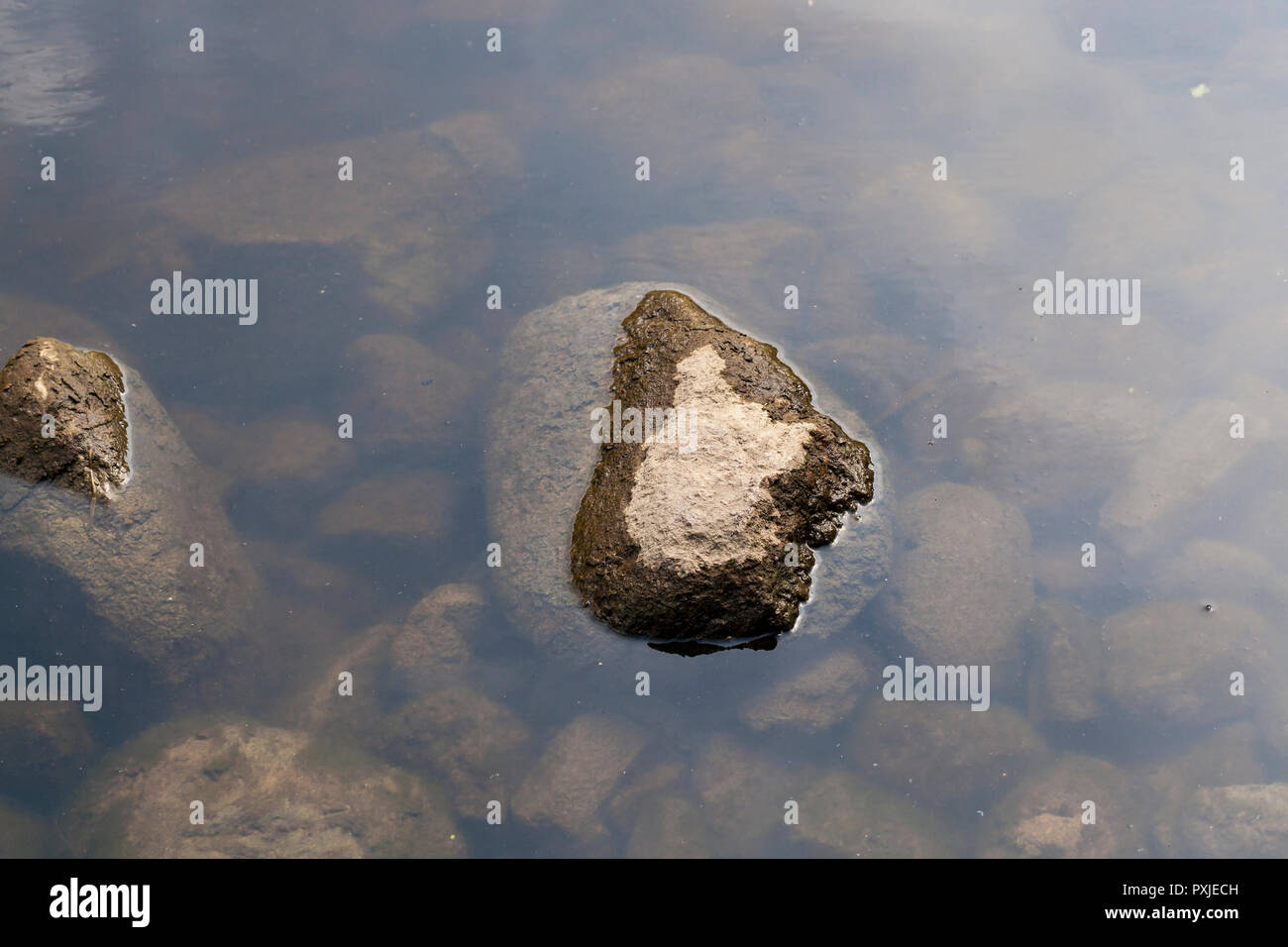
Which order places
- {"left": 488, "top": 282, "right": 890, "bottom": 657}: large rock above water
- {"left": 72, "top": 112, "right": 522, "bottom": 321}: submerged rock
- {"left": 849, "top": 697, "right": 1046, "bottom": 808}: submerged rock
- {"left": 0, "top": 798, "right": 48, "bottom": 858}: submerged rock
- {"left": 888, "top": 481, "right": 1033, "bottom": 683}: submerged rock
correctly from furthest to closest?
1. {"left": 72, "top": 112, "right": 522, "bottom": 321}: submerged rock
2. {"left": 888, "top": 481, "right": 1033, "bottom": 683}: submerged rock
3. {"left": 488, "top": 282, "right": 890, "bottom": 657}: large rock above water
4. {"left": 849, "top": 697, "right": 1046, "bottom": 808}: submerged rock
5. {"left": 0, "top": 798, "right": 48, "bottom": 858}: submerged rock

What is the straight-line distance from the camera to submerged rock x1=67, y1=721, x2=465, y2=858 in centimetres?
471

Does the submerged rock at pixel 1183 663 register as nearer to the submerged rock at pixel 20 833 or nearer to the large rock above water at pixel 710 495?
the large rock above water at pixel 710 495

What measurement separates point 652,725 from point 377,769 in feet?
5.23

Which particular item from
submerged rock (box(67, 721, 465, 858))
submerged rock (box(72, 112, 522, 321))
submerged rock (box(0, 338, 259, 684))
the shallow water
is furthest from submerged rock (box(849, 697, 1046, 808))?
submerged rock (box(72, 112, 522, 321))

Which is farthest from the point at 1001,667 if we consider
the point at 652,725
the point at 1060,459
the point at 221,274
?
the point at 221,274

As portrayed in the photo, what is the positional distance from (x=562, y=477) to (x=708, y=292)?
81.4 inches

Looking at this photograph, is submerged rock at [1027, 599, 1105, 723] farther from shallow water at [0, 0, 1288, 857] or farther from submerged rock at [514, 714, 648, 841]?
submerged rock at [514, 714, 648, 841]

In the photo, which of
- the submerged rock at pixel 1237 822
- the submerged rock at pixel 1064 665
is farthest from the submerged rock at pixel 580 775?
the submerged rock at pixel 1237 822

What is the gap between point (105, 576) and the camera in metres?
5.15

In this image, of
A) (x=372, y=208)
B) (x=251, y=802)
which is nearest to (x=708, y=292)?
(x=372, y=208)

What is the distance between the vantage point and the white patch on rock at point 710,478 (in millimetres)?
4691

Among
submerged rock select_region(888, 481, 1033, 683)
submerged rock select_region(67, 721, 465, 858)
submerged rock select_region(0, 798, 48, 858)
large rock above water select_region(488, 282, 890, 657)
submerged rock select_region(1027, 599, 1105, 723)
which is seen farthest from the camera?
submerged rock select_region(888, 481, 1033, 683)

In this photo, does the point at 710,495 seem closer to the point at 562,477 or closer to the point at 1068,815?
the point at 562,477

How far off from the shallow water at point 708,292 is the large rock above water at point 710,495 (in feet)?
1.52
